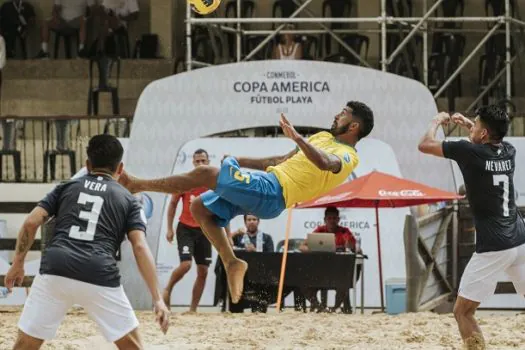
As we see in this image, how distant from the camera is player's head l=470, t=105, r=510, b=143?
30.8ft

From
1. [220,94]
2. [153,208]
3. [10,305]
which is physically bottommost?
[10,305]

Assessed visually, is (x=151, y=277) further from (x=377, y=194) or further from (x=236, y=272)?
(x=377, y=194)

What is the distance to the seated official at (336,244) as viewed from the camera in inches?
581

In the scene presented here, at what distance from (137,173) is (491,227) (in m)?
7.58

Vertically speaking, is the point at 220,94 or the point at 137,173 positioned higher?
the point at 220,94

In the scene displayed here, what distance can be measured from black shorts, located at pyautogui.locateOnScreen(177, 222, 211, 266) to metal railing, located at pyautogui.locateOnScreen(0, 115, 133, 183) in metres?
2.46

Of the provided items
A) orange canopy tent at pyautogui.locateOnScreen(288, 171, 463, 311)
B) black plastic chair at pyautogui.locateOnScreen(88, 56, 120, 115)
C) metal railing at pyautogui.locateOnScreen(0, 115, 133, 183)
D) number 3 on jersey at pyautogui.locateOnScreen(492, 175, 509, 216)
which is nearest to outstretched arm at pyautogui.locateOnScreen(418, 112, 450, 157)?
number 3 on jersey at pyautogui.locateOnScreen(492, 175, 509, 216)

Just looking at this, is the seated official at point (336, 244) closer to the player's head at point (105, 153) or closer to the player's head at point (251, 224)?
the player's head at point (251, 224)

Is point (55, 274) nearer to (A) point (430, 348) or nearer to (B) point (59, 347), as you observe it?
(B) point (59, 347)

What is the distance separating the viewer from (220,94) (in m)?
16.3

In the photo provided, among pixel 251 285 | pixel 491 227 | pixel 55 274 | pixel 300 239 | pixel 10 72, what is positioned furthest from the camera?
pixel 10 72

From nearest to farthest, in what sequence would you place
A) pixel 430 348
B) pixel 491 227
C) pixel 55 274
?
1. pixel 55 274
2. pixel 491 227
3. pixel 430 348

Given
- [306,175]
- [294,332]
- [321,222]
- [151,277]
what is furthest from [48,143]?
[151,277]

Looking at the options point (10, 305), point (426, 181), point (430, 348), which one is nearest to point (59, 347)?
point (430, 348)
